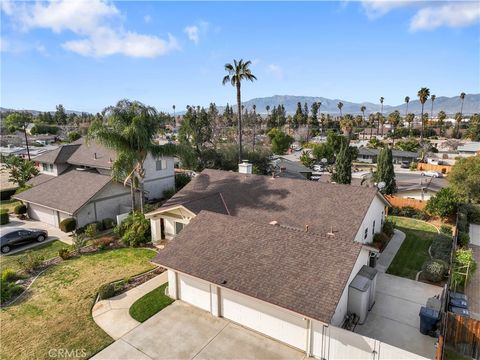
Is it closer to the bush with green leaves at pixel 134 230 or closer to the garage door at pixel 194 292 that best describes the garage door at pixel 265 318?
the garage door at pixel 194 292

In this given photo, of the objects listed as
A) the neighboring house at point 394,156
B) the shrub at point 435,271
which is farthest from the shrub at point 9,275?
the neighboring house at point 394,156

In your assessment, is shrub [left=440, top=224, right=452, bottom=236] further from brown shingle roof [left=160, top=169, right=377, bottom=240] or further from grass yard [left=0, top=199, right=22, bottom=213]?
grass yard [left=0, top=199, right=22, bottom=213]

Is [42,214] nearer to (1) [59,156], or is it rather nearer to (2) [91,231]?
(2) [91,231]

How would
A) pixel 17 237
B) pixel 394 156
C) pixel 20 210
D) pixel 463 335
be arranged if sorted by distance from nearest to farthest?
pixel 463 335, pixel 17 237, pixel 20 210, pixel 394 156

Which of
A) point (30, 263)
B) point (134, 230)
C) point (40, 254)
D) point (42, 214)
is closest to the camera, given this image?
point (30, 263)

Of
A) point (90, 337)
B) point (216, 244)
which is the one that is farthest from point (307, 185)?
point (90, 337)

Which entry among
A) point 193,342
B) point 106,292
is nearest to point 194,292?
point 193,342

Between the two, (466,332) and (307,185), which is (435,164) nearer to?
(307,185)
